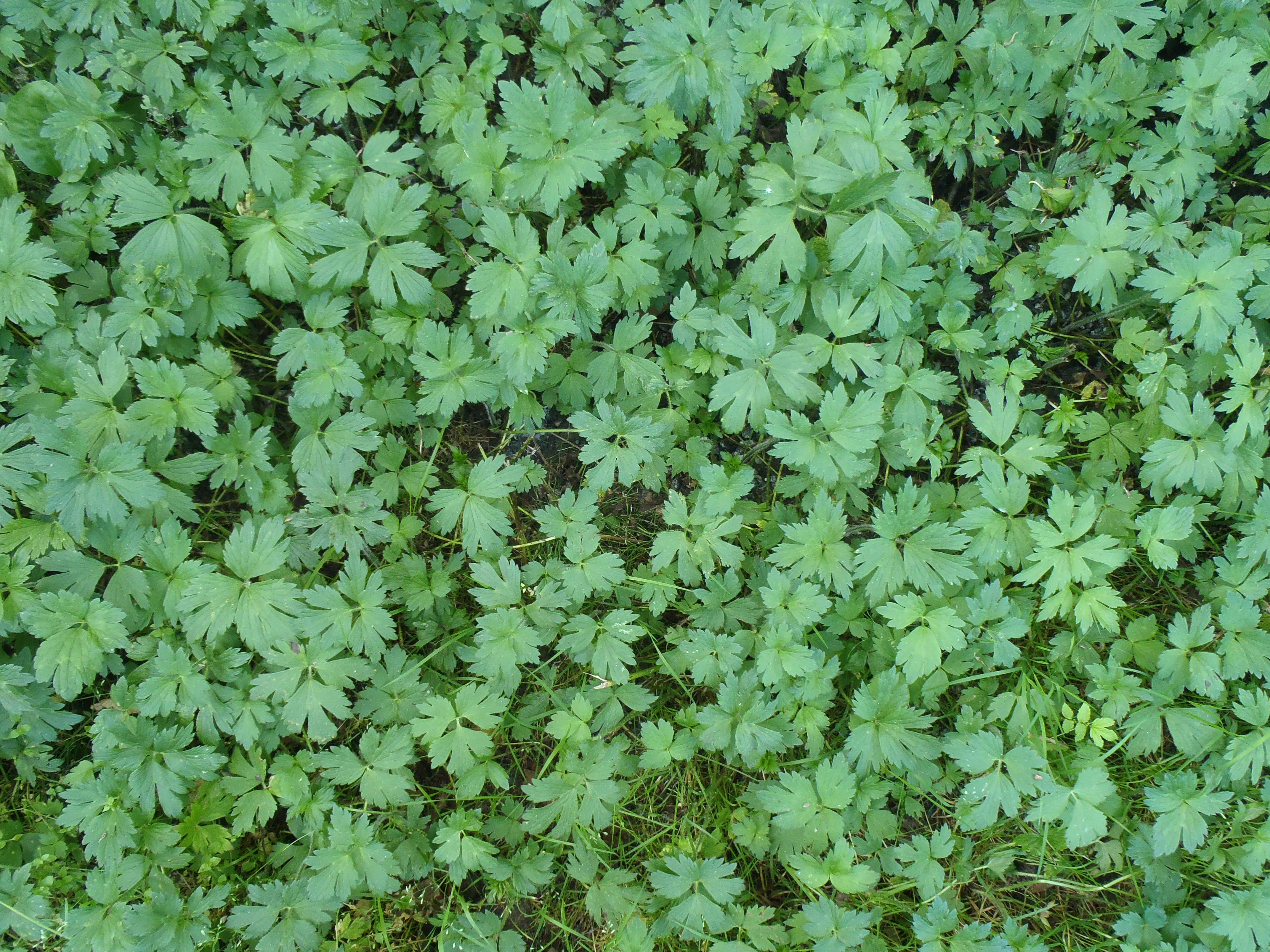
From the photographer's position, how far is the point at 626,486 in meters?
3.40

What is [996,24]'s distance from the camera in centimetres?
322

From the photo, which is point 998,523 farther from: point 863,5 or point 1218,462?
point 863,5

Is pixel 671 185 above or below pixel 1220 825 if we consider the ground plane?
above

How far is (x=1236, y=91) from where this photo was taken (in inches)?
121

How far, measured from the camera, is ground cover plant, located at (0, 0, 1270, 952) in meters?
2.91

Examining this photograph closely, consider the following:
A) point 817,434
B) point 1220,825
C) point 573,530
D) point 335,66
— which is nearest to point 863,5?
point 817,434

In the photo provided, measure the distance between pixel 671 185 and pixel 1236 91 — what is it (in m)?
2.18

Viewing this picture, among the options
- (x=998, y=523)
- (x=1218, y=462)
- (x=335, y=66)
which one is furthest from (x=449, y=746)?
(x=1218, y=462)

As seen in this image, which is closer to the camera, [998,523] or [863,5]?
[998,523]

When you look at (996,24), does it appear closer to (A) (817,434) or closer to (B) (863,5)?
(B) (863,5)

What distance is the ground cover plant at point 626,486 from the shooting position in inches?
115

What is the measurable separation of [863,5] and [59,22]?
10.3 ft

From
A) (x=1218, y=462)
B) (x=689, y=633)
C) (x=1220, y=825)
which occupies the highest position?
(x=1218, y=462)

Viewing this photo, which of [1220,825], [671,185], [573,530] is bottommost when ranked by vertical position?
[1220,825]
